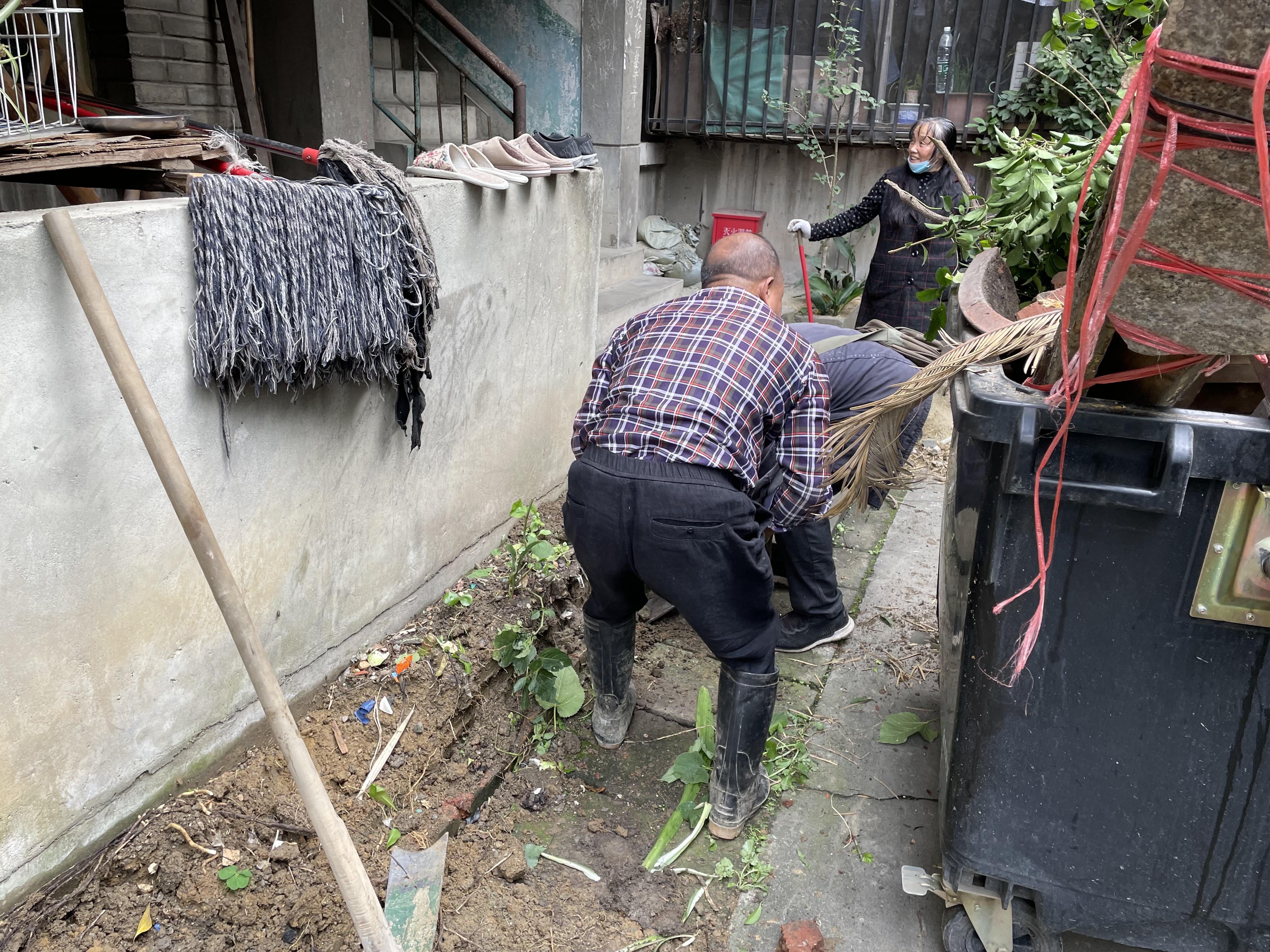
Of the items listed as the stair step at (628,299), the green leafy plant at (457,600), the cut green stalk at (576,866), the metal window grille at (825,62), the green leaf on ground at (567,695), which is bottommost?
the cut green stalk at (576,866)

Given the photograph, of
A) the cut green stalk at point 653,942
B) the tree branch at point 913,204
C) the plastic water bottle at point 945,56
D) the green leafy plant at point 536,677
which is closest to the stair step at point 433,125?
the tree branch at point 913,204

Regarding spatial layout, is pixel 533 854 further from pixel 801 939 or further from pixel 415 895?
pixel 801 939

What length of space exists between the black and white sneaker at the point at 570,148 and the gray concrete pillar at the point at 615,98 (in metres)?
2.65

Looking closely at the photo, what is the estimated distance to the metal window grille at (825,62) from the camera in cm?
805

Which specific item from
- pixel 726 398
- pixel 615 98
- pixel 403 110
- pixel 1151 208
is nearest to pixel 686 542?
pixel 726 398

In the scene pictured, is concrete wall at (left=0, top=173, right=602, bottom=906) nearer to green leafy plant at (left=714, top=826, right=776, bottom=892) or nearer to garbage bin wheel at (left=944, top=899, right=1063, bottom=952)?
green leafy plant at (left=714, top=826, right=776, bottom=892)

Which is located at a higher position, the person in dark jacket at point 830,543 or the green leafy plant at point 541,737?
the person in dark jacket at point 830,543

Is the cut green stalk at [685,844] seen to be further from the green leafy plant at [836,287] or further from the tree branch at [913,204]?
the green leafy plant at [836,287]

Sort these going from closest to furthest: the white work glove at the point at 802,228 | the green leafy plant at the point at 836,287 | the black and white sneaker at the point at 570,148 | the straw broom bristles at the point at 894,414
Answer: the straw broom bristles at the point at 894,414
the black and white sneaker at the point at 570,148
the white work glove at the point at 802,228
the green leafy plant at the point at 836,287

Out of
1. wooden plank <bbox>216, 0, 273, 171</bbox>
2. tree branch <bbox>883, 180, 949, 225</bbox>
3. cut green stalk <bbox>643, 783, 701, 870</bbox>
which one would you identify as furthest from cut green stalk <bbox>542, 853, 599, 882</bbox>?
wooden plank <bbox>216, 0, 273, 171</bbox>

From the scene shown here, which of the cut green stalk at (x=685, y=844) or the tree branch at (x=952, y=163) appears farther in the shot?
the tree branch at (x=952, y=163)

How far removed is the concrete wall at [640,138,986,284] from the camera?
8.93 m

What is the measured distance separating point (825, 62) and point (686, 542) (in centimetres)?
701

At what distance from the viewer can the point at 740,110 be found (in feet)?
28.5
